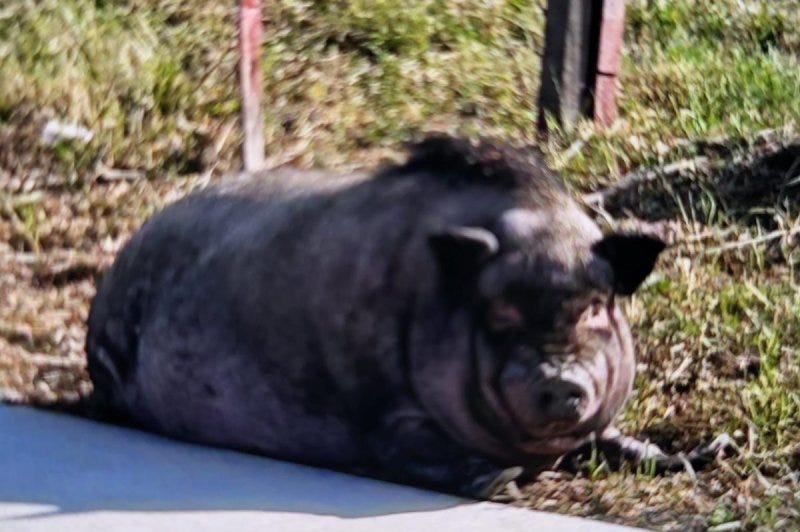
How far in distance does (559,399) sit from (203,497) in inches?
35.7

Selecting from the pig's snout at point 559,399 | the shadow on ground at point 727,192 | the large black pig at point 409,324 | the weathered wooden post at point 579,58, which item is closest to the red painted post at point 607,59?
the weathered wooden post at point 579,58

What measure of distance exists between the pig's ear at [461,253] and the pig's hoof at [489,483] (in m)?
0.47

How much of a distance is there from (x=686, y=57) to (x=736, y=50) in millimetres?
310

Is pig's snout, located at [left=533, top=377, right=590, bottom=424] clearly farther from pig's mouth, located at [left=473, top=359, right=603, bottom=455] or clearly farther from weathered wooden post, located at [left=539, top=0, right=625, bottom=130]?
weathered wooden post, located at [left=539, top=0, right=625, bottom=130]

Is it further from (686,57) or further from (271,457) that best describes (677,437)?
(686,57)

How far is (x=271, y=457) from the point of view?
4.42 metres

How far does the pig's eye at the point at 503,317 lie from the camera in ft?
13.1

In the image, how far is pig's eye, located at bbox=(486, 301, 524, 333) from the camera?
3.98 m

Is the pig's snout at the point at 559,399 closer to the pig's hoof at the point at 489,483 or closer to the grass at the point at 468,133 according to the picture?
the pig's hoof at the point at 489,483

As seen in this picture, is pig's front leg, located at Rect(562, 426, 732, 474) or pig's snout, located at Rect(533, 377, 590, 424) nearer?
pig's snout, located at Rect(533, 377, 590, 424)

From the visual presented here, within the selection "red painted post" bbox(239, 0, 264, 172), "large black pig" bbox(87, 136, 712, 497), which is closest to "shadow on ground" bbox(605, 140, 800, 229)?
"red painted post" bbox(239, 0, 264, 172)

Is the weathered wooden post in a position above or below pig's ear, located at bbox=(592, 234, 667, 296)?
below

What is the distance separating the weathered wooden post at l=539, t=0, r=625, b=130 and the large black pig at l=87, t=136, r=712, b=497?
7.27ft

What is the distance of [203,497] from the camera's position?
4137 millimetres
